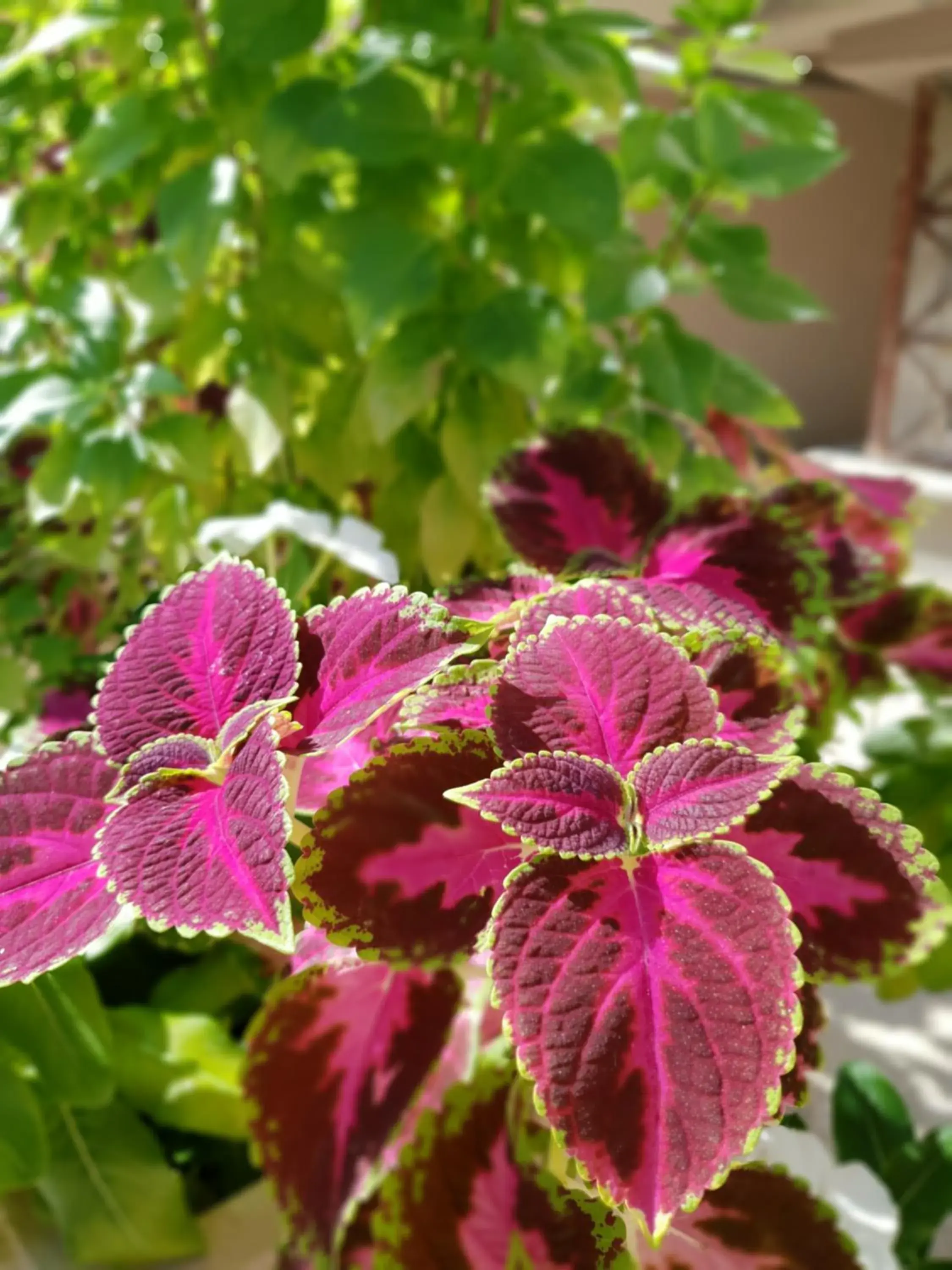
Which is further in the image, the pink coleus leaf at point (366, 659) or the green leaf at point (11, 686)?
the green leaf at point (11, 686)

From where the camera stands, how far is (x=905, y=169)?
2199 millimetres

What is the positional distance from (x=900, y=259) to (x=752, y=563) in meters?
2.18

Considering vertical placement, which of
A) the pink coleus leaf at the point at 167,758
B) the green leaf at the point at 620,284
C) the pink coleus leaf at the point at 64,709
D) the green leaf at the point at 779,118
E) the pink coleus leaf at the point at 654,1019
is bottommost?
the pink coleus leaf at the point at 64,709

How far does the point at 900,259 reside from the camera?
2.18 metres

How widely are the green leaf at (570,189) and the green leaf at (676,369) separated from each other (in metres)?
0.08

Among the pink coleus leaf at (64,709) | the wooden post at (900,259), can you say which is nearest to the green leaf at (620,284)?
the pink coleus leaf at (64,709)

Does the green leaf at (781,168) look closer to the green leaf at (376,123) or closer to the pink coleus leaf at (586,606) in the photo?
the green leaf at (376,123)

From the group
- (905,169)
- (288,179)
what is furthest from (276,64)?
(905,169)

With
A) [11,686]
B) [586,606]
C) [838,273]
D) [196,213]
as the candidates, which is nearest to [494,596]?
[586,606]

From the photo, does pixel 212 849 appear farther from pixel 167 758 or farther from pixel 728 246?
pixel 728 246

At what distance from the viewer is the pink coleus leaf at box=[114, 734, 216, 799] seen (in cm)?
21

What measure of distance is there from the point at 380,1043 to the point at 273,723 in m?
0.13

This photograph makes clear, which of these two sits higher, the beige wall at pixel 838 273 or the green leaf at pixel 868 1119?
the green leaf at pixel 868 1119

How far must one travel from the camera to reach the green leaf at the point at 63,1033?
302mm
